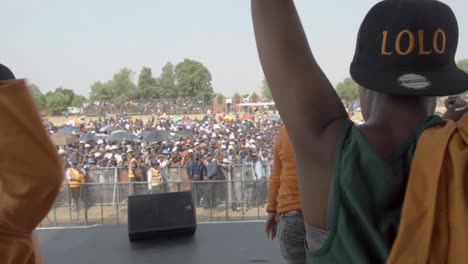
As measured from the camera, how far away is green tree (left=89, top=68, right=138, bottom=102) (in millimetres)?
70375

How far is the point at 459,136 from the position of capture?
805mm

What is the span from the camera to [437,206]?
770mm

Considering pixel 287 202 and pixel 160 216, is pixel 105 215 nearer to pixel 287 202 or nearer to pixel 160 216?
pixel 160 216

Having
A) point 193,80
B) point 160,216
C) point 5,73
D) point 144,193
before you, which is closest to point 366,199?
point 5,73

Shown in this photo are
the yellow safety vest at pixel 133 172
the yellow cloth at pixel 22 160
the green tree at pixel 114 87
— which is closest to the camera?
the yellow cloth at pixel 22 160

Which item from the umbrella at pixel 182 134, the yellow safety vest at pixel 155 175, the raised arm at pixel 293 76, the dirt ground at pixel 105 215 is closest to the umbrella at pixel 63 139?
the umbrella at pixel 182 134

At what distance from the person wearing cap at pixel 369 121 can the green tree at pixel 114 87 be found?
70308mm

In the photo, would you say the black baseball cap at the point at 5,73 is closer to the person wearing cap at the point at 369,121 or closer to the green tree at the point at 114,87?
the person wearing cap at the point at 369,121

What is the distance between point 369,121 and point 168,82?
6073 cm

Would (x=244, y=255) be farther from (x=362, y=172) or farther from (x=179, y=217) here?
(x=362, y=172)

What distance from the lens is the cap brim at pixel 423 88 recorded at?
877 mm

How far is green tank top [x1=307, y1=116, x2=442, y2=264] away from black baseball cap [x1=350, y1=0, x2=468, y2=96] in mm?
120

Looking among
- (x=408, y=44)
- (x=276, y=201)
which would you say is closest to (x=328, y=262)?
(x=408, y=44)

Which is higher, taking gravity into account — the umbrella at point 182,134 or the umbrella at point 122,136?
the umbrella at point 122,136
